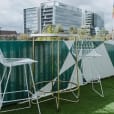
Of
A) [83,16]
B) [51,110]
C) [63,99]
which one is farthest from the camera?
[83,16]

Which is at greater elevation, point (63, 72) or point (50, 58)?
point (50, 58)

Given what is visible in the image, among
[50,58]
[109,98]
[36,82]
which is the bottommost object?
[109,98]

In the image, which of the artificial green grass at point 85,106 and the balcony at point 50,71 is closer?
the artificial green grass at point 85,106

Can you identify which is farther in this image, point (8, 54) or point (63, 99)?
point (63, 99)

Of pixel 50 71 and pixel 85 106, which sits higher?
pixel 50 71

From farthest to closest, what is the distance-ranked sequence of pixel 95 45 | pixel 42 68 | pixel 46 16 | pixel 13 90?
pixel 46 16, pixel 95 45, pixel 42 68, pixel 13 90

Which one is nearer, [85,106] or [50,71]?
[85,106]

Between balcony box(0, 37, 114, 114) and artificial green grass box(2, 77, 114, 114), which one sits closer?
artificial green grass box(2, 77, 114, 114)

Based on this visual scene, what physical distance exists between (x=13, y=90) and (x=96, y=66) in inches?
121

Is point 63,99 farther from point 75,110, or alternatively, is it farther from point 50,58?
point 50,58

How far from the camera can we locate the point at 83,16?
30.1 meters

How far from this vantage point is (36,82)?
4945 millimetres

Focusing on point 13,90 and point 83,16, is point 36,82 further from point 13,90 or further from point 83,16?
point 83,16

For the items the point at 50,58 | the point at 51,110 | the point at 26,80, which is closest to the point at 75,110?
the point at 51,110
